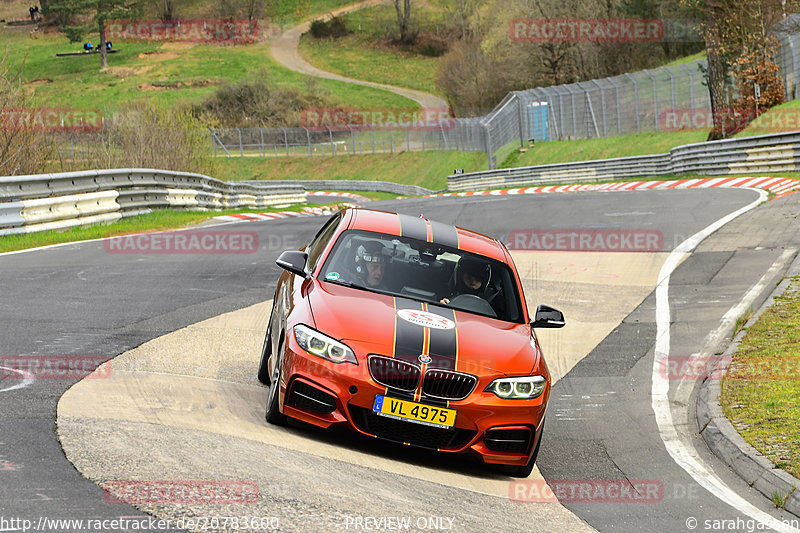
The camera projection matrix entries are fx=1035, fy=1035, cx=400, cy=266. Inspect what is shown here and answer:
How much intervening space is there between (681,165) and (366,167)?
3904 centimetres

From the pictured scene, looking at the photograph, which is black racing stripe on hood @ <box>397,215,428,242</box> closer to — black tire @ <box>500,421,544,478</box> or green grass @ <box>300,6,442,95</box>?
black tire @ <box>500,421,544,478</box>

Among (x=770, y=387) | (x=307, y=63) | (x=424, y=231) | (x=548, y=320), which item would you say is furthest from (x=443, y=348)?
(x=307, y=63)

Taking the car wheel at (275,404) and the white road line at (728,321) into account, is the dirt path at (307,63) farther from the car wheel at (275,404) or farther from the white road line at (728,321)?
the car wheel at (275,404)

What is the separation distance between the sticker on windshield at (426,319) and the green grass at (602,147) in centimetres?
3496

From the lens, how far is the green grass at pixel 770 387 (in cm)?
756

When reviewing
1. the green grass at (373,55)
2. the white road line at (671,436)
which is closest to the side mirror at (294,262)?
the white road line at (671,436)

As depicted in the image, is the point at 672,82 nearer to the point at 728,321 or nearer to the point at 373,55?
the point at 728,321

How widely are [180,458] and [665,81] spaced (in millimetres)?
38243

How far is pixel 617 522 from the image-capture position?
6305 millimetres

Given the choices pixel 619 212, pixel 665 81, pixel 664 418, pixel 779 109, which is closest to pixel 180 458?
pixel 664 418

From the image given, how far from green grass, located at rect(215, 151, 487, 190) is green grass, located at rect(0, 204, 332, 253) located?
1396 inches

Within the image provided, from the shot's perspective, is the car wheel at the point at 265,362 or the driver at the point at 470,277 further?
the car wheel at the point at 265,362

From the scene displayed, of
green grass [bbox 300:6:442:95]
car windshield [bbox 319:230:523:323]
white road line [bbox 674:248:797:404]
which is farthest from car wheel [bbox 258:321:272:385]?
green grass [bbox 300:6:442:95]

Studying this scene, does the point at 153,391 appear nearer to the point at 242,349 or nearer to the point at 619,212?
the point at 242,349
